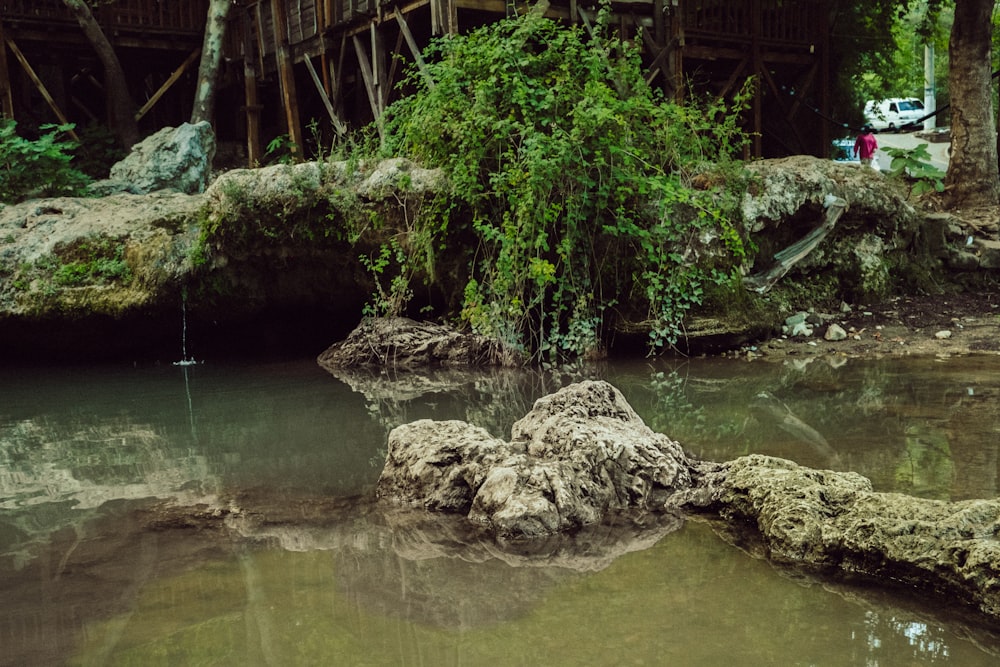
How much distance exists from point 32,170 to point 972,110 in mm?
11733

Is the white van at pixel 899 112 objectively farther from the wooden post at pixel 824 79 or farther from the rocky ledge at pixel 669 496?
the rocky ledge at pixel 669 496

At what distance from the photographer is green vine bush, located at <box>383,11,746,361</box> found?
308 inches

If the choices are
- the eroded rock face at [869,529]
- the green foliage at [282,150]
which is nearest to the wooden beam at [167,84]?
the green foliage at [282,150]

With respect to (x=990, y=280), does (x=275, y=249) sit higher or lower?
higher

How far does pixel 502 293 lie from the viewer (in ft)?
26.3

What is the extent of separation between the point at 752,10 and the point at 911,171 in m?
5.10

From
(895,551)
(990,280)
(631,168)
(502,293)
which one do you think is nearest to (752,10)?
(990,280)

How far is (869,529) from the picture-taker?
3449 millimetres

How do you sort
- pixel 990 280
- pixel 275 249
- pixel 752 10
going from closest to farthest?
pixel 275 249
pixel 990 280
pixel 752 10

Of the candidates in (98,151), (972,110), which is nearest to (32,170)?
(98,151)

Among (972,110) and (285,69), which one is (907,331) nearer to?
(972,110)

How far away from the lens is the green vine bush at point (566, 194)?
781cm

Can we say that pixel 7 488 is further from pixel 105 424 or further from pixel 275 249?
pixel 275 249

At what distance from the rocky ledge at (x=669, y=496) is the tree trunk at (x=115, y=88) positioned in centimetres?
1391
